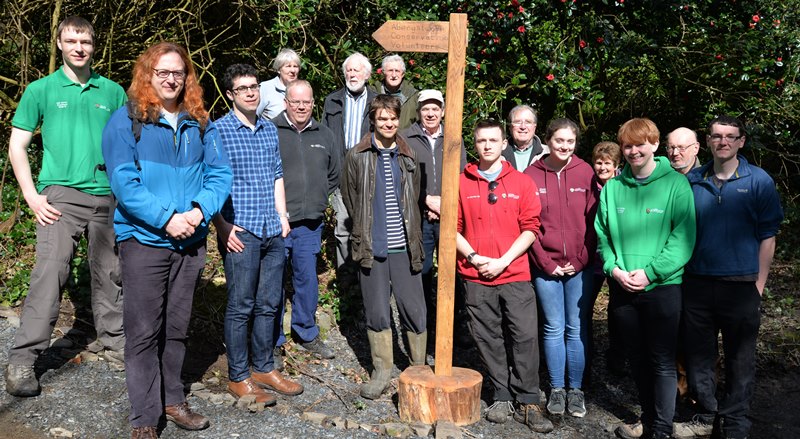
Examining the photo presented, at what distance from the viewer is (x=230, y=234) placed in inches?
174

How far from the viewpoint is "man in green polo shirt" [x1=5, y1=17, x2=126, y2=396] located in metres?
4.33

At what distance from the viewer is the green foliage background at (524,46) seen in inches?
292

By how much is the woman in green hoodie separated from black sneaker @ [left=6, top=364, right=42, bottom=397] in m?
3.58

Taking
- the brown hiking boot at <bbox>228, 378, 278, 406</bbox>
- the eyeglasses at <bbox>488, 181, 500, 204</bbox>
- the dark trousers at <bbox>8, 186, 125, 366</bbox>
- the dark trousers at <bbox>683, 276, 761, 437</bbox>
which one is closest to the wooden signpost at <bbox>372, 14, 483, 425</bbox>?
the eyeglasses at <bbox>488, 181, 500, 204</bbox>

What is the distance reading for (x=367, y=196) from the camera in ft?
16.0

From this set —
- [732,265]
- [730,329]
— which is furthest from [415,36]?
[730,329]

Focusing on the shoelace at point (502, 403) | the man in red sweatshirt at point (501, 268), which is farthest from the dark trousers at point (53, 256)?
the shoelace at point (502, 403)

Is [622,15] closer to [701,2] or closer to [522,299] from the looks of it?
[701,2]

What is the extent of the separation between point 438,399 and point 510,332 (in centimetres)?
67

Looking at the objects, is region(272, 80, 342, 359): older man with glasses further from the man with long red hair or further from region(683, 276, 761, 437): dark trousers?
region(683, 276, 761, 437): dark trousers

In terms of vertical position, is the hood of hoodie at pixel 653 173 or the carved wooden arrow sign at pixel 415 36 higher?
the carved wooden arrow sign at pixel 415 36

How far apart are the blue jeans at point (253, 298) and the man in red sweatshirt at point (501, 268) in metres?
1.25

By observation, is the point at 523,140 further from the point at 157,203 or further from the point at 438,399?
the point at 157,203

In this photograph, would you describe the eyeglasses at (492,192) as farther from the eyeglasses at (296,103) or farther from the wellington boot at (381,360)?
the eyeglasses at (296,103)
